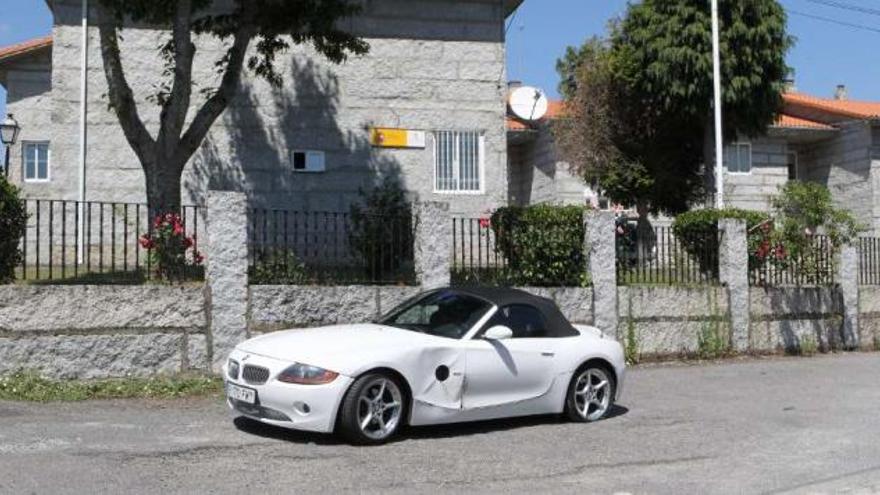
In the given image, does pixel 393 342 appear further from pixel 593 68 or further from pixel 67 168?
pixel 593 68

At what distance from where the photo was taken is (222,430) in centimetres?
816

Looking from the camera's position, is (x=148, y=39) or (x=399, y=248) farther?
(x=148, y=39)

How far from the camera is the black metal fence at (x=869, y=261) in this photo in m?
17.7

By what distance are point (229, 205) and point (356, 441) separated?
4313 mm

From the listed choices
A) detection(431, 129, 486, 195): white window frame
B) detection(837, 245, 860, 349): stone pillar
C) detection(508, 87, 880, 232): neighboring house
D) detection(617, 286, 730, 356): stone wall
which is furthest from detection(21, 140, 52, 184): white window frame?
detection(508, 87, 880, 232): neighboring house

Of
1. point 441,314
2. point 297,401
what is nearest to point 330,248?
point 441,314

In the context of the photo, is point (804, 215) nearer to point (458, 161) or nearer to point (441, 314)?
point (458, 161)

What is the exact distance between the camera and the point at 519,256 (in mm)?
13352

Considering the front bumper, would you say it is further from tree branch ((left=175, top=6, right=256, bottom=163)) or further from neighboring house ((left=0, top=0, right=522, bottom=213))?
neighboring house ((left=0, top=0, right=522, bottom=213))

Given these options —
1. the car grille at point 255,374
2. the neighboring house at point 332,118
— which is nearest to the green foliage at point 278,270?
the car grille at point 255,374

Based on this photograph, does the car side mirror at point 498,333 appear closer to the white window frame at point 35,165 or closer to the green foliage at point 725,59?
the white window frame at point 35,165

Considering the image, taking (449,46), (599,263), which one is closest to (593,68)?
(449,46)

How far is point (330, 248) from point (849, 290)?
10403 mm

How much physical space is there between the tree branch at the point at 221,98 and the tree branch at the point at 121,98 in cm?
44
